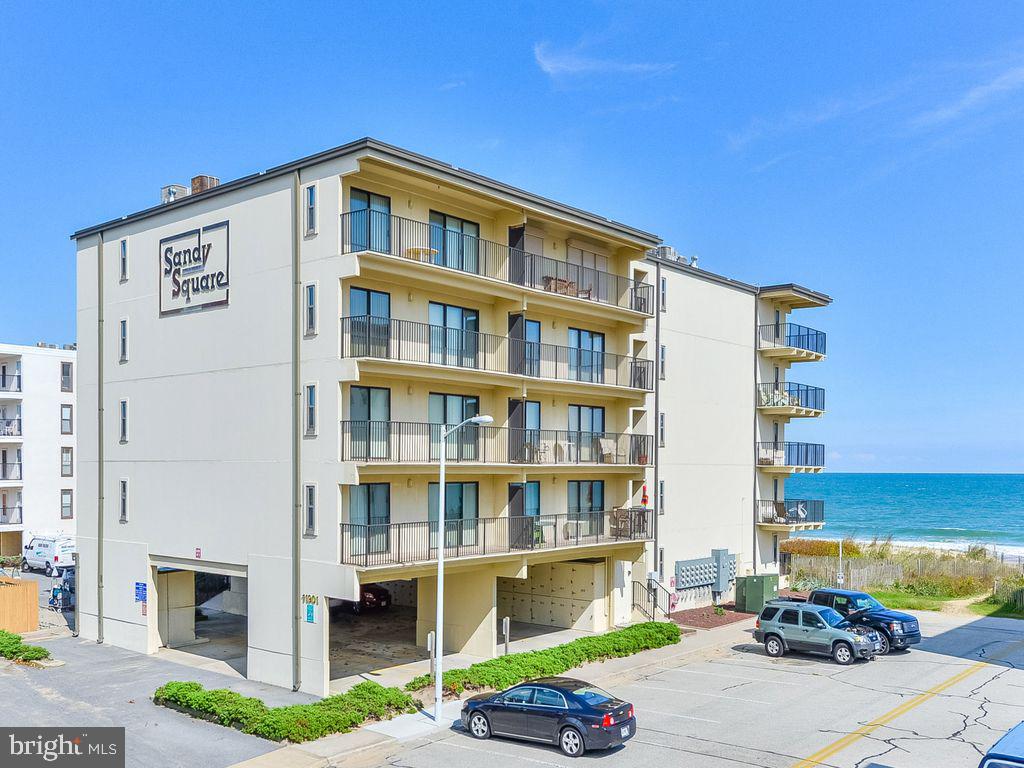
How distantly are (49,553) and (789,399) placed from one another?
40.8m

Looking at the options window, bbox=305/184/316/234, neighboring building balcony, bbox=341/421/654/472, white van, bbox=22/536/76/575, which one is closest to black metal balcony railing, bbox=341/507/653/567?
neighboring building balcony, bbox=341/421/654/472

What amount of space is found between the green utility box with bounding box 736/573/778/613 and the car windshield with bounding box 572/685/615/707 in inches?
792

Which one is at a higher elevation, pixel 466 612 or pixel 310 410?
pixel 310 410

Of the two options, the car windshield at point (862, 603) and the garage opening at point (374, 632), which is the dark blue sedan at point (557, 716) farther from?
the car windshield at point (862, 603)

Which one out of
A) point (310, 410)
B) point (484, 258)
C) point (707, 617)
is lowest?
point (707, 617)

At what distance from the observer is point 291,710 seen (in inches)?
802

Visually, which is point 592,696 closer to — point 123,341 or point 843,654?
point 843,654

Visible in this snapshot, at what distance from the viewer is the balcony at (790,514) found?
1666 inches

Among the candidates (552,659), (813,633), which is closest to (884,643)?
(813,633)

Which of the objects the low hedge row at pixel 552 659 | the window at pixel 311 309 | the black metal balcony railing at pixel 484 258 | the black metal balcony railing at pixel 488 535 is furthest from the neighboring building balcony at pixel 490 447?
the low hedge row at pixel 552 659

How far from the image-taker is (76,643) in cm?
3052

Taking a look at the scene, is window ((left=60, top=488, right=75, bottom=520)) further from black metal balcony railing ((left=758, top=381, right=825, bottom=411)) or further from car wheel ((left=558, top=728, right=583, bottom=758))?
car wheel ((left=558, top=728, right=583, bottom=758))

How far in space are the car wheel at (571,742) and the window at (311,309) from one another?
41.0 ft

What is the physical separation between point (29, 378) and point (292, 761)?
43.4m
